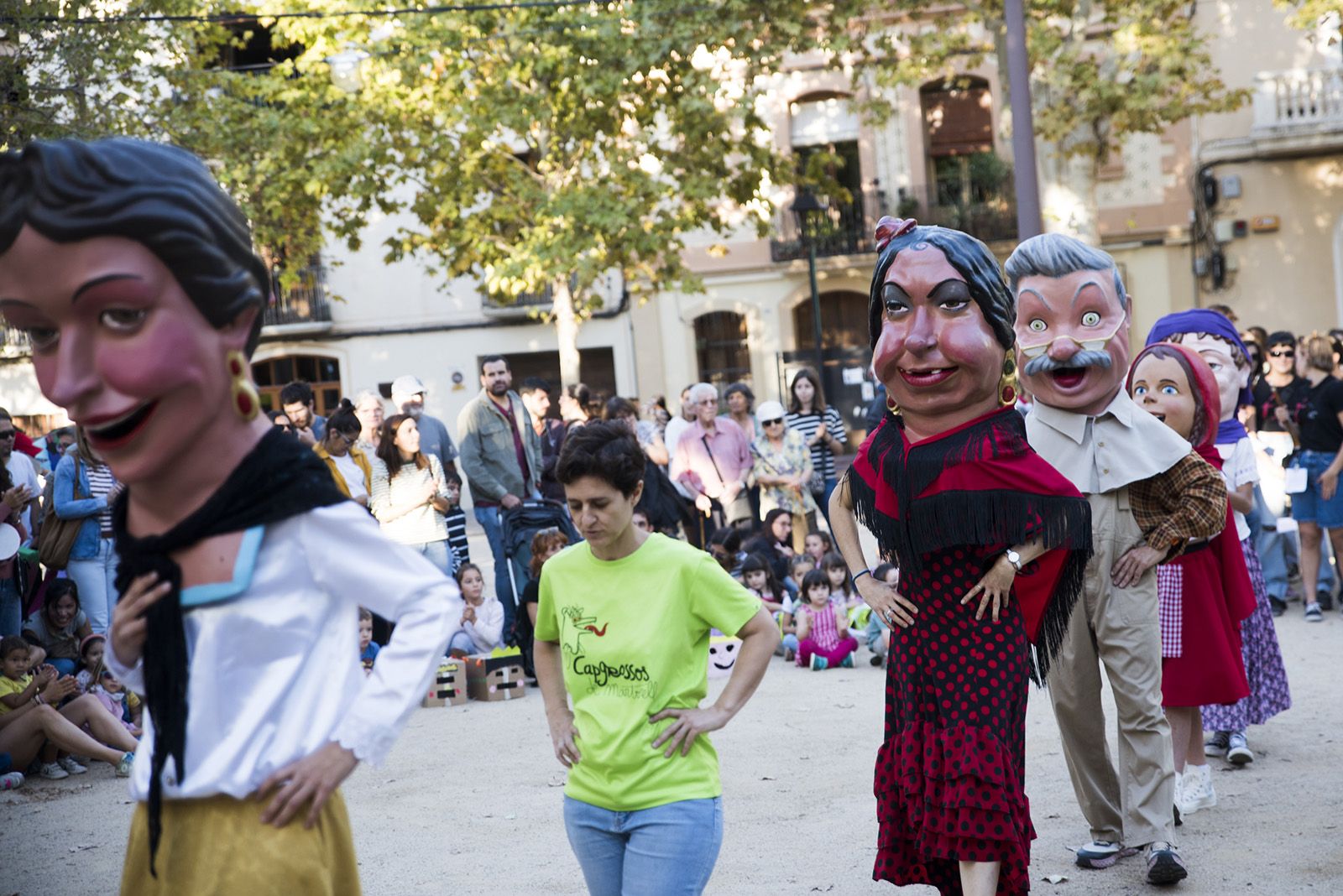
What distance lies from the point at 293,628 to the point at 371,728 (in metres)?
0.23

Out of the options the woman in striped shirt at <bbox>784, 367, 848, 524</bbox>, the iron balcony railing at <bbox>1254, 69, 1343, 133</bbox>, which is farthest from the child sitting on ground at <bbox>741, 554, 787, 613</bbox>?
the iron balcony railing at <bbox>1254, 69, 1343, 133</bbox>

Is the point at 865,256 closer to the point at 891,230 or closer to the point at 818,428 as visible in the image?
the point at 818,428

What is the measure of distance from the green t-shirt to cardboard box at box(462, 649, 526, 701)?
5515 mm

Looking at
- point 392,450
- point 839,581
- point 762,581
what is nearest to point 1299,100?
point 839,581

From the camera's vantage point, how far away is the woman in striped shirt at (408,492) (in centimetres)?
977

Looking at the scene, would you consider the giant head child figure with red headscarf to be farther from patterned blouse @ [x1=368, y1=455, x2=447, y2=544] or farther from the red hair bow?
patterned blouse @ [x1=368, y1=455, x2=447, y2=544]

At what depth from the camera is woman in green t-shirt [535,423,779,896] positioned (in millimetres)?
3717

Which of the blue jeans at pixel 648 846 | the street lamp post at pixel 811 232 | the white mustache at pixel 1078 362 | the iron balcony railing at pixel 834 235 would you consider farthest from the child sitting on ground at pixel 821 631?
the iron balcony railing at pixel 834 235

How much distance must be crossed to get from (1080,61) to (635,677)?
15267 mm

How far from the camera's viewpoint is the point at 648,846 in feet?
12.1

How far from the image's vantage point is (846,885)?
5.38 metres

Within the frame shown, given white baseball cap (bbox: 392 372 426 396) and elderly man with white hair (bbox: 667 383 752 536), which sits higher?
white baseball cap (bbox: 392 372 426 396)

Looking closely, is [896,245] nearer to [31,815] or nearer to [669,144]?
[31,815]

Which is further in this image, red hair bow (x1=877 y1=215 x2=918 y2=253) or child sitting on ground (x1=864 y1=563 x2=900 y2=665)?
child sitting on ground (x1=864 y1=563 x2=900 y2=665)
